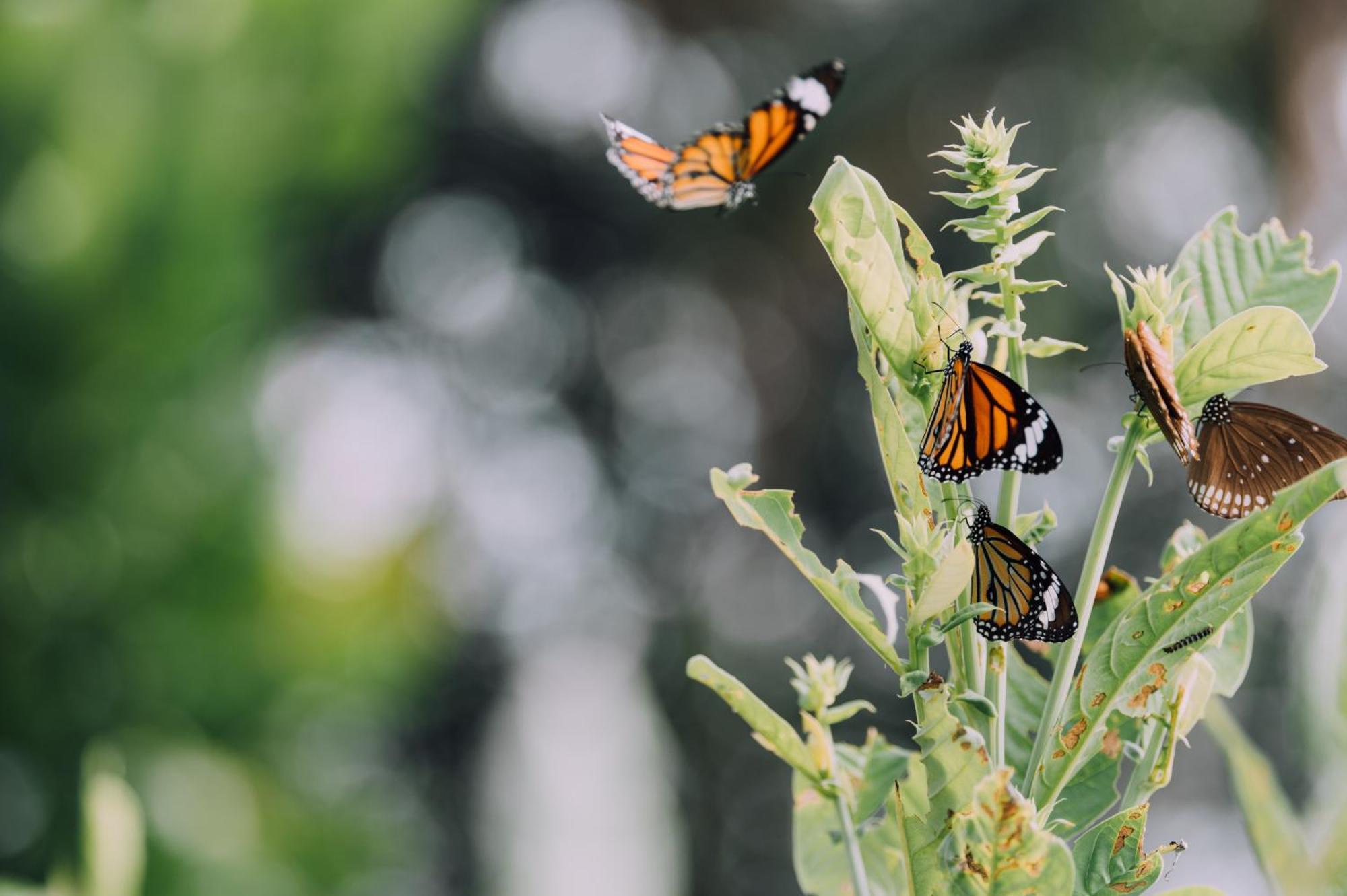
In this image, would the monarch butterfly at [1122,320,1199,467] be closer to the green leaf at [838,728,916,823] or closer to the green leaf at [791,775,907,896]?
the green leaf at [838,728,916,823]

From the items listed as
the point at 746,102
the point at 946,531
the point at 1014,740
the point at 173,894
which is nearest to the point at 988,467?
the point at 946,531

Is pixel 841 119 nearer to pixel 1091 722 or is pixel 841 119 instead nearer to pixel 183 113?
pixel 183 113

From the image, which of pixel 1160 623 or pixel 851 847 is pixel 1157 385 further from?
pixel 851 847

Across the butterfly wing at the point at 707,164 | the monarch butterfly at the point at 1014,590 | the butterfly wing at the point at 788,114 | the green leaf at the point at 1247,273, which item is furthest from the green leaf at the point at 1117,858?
the butterfly wing at the point at 707,164

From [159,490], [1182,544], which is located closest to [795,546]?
[1182,544]

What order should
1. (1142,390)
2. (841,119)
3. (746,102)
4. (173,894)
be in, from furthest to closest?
(746,102) → (841,119) → (173,894) → (1142,390)

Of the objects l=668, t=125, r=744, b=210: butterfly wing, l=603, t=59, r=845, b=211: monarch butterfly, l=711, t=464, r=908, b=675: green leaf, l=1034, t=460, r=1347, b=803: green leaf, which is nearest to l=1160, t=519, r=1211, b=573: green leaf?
l=1034, t=460, r=1347, b=803: green leaf

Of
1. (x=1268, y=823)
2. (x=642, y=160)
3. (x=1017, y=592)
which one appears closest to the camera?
(x=1268, y=823)
